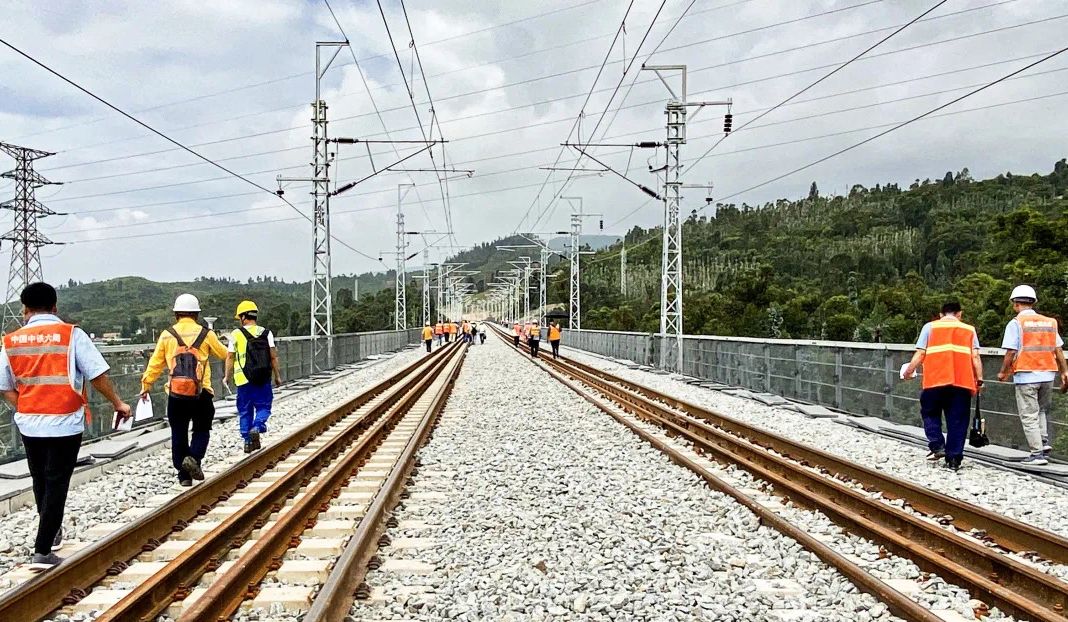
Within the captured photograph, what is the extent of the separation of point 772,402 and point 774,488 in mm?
9111

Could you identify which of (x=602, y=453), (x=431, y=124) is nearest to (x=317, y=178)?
(x=431, y=124)

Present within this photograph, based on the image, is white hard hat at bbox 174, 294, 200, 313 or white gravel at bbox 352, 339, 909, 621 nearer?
white gravel at bbox 352, 339, 909, 621

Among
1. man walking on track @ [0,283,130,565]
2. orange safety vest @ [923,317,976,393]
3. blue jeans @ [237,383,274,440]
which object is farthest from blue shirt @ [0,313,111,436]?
orange safety vest @ [923,317,976,393]

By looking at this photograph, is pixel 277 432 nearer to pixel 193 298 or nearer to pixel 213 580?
pixel 193 298

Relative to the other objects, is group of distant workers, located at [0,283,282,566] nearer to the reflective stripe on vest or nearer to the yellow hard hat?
the reflective stripe on vest

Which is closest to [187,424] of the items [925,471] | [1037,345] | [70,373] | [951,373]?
[70,373]

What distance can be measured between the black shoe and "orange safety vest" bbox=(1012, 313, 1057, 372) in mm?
8696

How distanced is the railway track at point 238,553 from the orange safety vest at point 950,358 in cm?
587

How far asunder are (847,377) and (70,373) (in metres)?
12.9

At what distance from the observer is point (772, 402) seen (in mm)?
17359

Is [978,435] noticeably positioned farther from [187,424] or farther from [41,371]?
[41,371]

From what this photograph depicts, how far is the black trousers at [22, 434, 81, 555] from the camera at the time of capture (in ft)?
18.6

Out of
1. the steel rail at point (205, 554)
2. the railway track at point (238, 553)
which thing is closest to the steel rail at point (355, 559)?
the railway track at point (238, 553)

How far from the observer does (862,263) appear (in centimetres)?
10094
